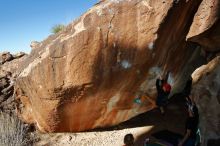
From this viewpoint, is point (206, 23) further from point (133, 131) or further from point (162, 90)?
point (133, 131)

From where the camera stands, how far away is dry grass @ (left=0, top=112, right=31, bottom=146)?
293 inches

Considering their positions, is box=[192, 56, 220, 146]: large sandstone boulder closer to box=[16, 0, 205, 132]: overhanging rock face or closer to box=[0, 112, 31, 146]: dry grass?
box=[16, 0, 205, 132]: overhanging rock face

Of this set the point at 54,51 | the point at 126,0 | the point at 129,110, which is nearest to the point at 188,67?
the point at 129,110

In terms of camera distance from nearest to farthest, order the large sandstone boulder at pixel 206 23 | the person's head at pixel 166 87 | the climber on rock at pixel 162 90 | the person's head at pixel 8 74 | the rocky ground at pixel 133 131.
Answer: the large sandstone boulder at pixel 206 23 < the climber on rock at pixel 162 90 < the person's head at pixel 166 87 < the rocky ground at pixel 133 131 < the person's head at pixel 8 74

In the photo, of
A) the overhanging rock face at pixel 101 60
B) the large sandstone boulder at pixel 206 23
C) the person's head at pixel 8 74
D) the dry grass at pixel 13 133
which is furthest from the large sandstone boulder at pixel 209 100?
the person's head at pixel 8 74

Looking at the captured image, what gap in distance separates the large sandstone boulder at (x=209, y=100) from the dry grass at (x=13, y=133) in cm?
363

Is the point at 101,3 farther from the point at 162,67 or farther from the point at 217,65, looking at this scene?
the point at 217,65

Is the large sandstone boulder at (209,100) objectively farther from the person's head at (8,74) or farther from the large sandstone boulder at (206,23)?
the person's head at (8,74)

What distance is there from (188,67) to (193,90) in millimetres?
1016

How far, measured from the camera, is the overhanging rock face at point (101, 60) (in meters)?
6.05

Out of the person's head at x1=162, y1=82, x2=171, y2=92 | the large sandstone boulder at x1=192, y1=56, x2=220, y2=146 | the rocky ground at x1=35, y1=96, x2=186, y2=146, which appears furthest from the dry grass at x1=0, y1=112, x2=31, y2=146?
the large sandstone boulder at x1=192, y1=56, x2=220, y2=146

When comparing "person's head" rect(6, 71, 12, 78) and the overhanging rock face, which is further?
"person's head" rect(6, 71, 12, 78)

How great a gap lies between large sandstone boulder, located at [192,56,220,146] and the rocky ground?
3.97ft

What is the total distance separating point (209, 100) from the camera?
6.41m
